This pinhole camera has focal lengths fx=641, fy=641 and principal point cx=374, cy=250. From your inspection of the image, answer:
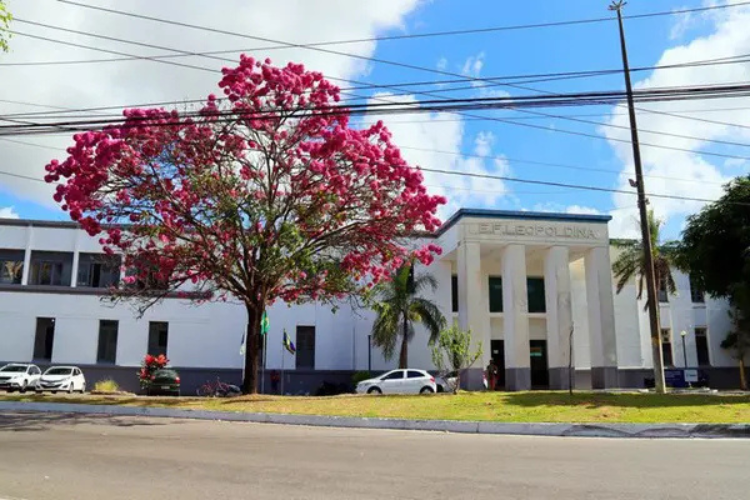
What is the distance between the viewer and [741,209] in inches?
1104

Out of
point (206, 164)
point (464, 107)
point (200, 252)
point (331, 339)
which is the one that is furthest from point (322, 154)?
point (331, 339)

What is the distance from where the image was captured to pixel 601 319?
104 feet

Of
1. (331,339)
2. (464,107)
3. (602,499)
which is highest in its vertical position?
(464,107)

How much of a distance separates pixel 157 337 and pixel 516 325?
19.9 m

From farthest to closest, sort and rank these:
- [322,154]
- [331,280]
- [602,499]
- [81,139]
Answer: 1. [331,280]
2. [322,154]
3. [81,139]
4. [602,499]

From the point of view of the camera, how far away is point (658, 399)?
59.8 feet

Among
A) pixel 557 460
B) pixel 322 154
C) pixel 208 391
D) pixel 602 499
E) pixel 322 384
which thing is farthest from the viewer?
pixel 322 384

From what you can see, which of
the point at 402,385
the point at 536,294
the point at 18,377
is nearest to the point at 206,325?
the point at 18,377

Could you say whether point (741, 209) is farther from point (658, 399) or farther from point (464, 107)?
point (464, 107)

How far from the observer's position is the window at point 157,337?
3591 centimetres

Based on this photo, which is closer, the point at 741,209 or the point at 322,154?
the point at 322,154

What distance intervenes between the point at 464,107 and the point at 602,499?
29.5 ft

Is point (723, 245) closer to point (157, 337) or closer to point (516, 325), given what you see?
point (516, 325)

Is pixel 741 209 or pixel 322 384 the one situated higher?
pixel 741 209
